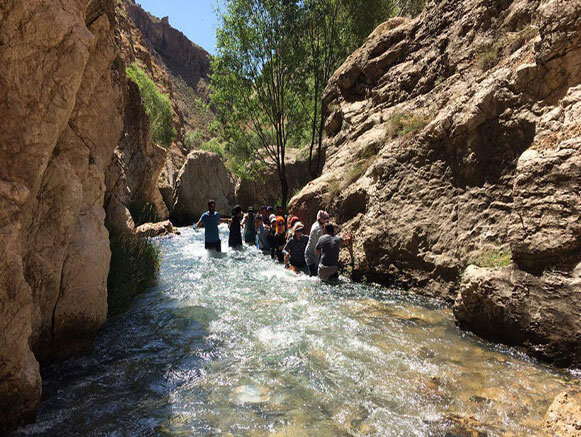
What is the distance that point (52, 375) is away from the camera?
Answer: 13.6 ft

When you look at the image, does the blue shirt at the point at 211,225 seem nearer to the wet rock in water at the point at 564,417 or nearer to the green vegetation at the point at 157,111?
the wet rock in water at the point at 564,417

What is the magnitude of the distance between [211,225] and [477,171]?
792 centimetres

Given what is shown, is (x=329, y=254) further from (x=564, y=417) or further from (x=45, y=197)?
(x=45, y=197)

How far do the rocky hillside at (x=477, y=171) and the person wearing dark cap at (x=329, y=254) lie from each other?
0.52 meters

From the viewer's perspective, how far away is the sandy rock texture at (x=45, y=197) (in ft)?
9.98

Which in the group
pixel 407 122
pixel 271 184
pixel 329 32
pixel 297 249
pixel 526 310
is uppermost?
pixel 329 32

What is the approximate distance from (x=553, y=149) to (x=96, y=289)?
21.0 feet

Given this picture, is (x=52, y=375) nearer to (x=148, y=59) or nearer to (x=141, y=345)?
(x=141, y=345)

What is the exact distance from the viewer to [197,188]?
24047 millimetres

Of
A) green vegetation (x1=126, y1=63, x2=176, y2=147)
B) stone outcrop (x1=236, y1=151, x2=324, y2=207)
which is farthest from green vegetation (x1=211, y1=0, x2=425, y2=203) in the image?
green vegetation (x1=126, y1=63, x2=176, y2=147)

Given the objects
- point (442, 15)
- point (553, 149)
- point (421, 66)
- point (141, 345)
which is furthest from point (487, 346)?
point (442, 15)

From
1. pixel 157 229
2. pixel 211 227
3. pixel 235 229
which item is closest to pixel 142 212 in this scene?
pixel 157 229

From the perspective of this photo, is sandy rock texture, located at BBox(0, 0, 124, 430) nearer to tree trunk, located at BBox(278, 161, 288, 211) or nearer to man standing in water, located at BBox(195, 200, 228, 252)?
man standing in water, located at BBox(195, 200, 228, 252)

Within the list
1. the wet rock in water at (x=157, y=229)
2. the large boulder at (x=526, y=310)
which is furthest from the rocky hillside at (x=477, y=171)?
the wet rock in water at (x=157, y=229)
